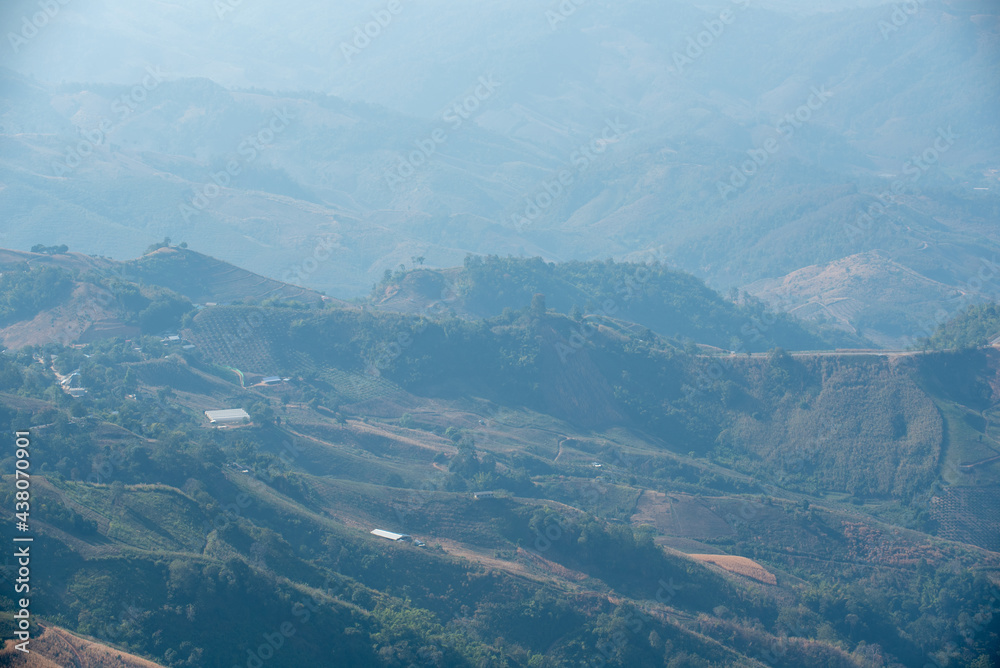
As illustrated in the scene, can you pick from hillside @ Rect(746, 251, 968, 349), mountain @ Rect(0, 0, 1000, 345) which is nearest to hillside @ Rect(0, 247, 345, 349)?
mountain @ Rect(0, 0, 1000, 345)

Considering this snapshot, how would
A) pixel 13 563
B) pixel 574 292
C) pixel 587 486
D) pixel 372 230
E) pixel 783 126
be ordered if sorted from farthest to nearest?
1. pixel 783 126
2. pixel 372 230
3. pixel 574 292
4. pixel 587 486
5. pixel 13 563

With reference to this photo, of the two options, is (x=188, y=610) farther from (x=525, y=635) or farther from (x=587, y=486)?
(x=587, y=486)

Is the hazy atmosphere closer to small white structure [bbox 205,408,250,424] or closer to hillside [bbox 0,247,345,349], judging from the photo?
hillside [bbox 0,247,345,349]

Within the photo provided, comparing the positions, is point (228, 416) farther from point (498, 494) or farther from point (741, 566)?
point (741, 566)

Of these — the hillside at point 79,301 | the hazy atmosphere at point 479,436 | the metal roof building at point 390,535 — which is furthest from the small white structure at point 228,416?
the metal roof building at point 390,535

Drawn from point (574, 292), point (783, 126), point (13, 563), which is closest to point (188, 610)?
point (13, 563)

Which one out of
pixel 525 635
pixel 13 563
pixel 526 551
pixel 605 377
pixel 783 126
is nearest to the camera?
pixel 13 563

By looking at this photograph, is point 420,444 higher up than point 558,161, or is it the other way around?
point 558,161
